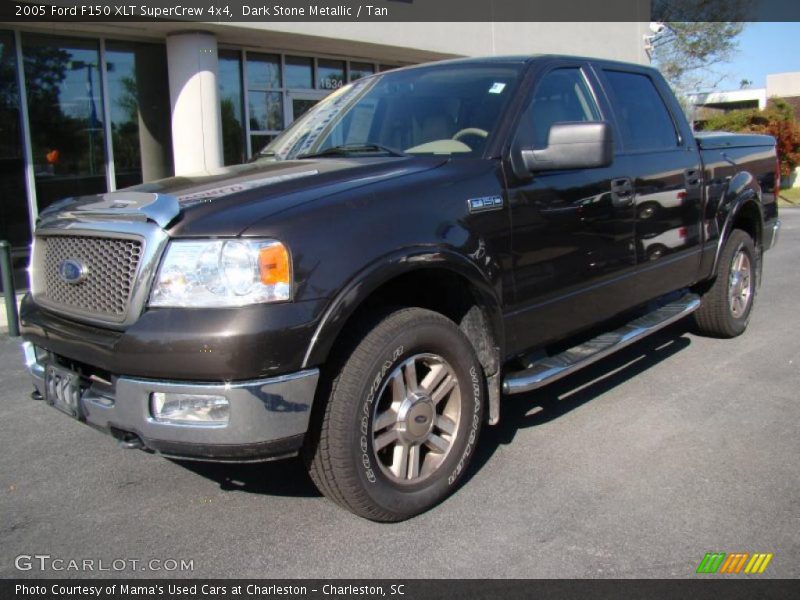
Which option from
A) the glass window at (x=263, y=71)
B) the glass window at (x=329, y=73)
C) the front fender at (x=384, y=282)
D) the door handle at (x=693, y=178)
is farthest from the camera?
the glass window at (x=329, y=73)

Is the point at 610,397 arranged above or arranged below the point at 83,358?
below

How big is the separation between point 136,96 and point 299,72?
344 cm

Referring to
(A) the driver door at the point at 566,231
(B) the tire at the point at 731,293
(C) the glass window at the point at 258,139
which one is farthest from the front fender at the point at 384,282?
(C) the glass window at the point at 258,139

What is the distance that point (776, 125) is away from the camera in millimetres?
24891

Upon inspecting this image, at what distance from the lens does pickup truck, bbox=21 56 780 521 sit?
277cm

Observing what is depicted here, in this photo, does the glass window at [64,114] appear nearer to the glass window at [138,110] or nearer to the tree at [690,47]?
the glass window at [138,110]

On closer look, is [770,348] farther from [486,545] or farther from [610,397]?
[486,545]

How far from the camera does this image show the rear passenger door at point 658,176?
463 cm

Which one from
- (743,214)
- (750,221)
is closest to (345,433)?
(743,214)

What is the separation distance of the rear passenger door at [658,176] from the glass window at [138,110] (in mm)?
9541

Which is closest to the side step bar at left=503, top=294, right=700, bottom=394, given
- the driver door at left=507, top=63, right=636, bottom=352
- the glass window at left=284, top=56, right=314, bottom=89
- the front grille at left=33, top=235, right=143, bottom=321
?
the driver door at left=507, top=63, right=636, bottom=352

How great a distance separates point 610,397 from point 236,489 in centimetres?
242

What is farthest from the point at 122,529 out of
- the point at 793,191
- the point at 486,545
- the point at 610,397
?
the point at 793,191

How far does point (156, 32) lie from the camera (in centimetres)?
1177
